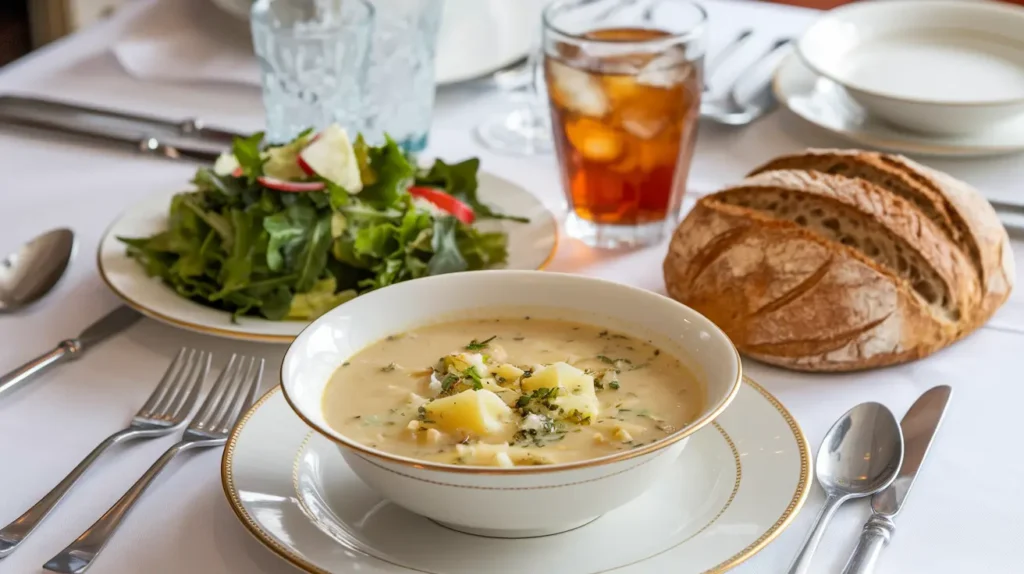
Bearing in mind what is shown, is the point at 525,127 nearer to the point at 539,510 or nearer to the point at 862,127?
the point at 862,127

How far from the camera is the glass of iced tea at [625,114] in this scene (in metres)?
1.97

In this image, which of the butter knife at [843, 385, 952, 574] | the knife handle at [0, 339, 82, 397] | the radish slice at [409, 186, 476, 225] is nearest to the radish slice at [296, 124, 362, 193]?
the radish slice at [409, 186, 476, 225]

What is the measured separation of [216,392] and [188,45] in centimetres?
157

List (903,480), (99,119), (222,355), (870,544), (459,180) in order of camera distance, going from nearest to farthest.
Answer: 1. (870,544)
2. (903,480)
3. (222,355)
4. (459,180)
5. (99,119)

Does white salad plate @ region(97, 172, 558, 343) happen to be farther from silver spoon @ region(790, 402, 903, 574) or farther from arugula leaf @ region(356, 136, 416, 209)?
silver spoon @ region(790, 402, 903, 574)

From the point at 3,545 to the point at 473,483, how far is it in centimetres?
55

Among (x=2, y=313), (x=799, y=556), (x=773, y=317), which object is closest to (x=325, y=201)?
(x=2, y=313)

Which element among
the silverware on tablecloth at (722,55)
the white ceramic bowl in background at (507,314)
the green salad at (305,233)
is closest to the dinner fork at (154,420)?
the green salad at (305,233)

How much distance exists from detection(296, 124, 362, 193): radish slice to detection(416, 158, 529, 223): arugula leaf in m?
0.21

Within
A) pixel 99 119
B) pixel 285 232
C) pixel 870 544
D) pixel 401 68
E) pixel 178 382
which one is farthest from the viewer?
pixel 99 119

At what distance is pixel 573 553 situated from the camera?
3.89ft

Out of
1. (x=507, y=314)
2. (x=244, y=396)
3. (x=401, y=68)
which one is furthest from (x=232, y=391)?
(x=401, y=68)

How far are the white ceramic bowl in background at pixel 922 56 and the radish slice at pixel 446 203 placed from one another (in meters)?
0.82

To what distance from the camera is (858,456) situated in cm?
140
